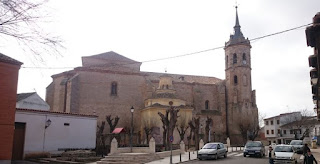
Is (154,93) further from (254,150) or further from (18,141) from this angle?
(18,141)

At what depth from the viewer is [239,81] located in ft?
162

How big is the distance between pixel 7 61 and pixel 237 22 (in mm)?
45144

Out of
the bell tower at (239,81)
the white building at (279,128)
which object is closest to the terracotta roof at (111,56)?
the bell tower at (239,81)

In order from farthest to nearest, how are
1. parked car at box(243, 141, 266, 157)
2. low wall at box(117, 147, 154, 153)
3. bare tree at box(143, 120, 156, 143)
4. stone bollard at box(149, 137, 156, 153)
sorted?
Answer: 1. bare tree at box(143, 120, 156, 143)
2. low wall at box(117, 147, 154, 153)
3. stone bollard at box(149, 137, 156, 153)
4. parked car at box(243, 141, 266, 157)

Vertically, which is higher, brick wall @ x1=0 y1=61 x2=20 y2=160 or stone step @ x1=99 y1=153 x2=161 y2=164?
brick wall @ x1=0 y1=61 x2=20 y2=160

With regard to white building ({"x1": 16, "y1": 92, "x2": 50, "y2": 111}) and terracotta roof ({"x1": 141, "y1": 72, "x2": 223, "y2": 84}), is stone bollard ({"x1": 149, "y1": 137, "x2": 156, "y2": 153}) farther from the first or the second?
terracotta roof ({"x1": 141, "y1": 72, "x2": 223, "y2": 84})

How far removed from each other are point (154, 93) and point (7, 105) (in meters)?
31.5

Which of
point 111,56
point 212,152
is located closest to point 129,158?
point 212,152

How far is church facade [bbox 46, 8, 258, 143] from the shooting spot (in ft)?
135

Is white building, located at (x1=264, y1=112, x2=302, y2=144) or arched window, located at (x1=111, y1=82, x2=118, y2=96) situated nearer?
arched window, located at (x1=111, y1=82, x2=118, y2=96)

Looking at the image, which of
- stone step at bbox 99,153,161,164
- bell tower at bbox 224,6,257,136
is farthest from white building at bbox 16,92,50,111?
bell tower at bbox 224,6,257,136

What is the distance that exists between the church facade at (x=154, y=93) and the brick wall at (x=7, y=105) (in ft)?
84.5

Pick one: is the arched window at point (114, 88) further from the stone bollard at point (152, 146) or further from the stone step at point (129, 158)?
the stone step at point (129, 158)

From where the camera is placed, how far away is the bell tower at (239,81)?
4844cm
